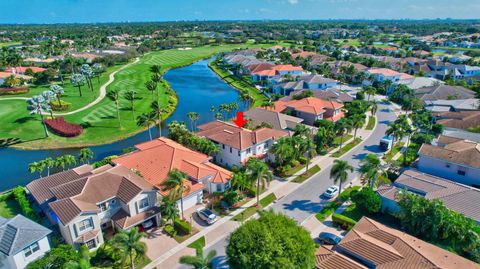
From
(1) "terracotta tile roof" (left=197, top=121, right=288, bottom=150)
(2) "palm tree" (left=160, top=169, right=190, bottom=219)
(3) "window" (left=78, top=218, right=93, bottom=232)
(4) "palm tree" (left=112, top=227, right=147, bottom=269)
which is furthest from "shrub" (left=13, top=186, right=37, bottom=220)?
(1) "terracotta tile roof" (left=197, top=121, right=288, bottom=150)

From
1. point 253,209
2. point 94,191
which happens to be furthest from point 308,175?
A: point 94,191

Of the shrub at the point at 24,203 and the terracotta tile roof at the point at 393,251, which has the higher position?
the terracotta tile roof at the point at 393,251

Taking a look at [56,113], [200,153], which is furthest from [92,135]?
[200,153]

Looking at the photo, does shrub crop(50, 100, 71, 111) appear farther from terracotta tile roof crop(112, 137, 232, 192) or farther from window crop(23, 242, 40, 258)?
window crop(23, 242, 40, 258)

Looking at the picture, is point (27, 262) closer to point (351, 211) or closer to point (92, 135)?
point (351, 211)

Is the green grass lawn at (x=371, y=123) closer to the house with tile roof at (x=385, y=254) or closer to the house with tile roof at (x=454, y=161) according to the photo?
the house with tile roof at (x=454, y=161)

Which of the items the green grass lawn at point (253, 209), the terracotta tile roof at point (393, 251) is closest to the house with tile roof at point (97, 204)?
the green grass lawn at point (253, 209)

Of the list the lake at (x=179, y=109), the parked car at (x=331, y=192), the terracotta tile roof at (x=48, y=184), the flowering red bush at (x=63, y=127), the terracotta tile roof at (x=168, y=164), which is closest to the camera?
the terracotta tile roof at (x=48, y=184)
